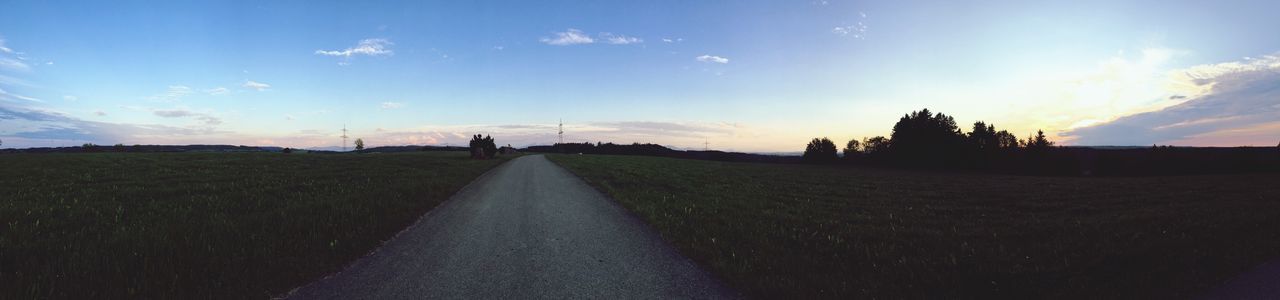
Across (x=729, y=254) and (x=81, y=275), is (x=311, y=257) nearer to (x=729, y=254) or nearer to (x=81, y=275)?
(x=81, y=275)

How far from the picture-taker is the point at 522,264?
24.0 feet

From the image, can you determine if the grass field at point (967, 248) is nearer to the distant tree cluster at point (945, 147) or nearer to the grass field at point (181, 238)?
the grass field at point (181, 238)

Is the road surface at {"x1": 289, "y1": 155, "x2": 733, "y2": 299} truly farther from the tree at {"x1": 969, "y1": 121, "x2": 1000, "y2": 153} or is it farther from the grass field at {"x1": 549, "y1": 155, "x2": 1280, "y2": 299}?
the tree at {"x1": 969, "y1": 121, "x2": 1000, "y2": 153}

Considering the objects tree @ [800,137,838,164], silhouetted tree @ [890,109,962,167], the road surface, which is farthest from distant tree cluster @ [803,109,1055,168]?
the road surface

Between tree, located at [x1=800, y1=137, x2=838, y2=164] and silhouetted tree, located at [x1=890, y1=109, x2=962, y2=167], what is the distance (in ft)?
72.4

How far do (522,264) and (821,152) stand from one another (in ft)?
348

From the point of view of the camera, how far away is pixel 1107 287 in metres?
6.02

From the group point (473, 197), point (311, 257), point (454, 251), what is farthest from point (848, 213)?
point (311, 257)

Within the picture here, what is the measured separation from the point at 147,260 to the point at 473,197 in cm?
1019

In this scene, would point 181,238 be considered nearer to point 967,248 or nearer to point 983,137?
point 967,248

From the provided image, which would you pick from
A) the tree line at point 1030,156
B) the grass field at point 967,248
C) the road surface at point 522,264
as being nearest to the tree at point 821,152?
the tree line at point 1030,156

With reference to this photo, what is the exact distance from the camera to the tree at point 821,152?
10206 cm

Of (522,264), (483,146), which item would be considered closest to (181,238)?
(522,264)

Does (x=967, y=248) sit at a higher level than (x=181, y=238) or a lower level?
lower
